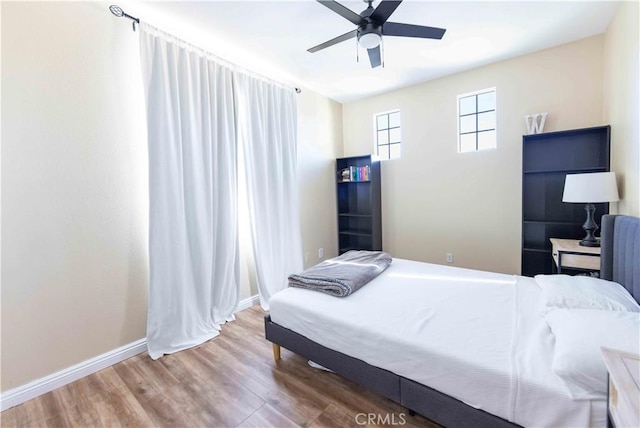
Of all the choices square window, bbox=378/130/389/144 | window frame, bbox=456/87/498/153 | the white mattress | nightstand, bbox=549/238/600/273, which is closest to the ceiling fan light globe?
the white mattress

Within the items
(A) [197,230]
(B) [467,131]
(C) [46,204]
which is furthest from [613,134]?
(C) [46,204]

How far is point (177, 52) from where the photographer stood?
2289mm

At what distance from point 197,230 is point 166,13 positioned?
5.90ft

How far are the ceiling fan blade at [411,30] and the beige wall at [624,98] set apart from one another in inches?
51.0

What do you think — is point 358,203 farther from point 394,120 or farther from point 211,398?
point 211,398

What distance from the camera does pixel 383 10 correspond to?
68.0 inches

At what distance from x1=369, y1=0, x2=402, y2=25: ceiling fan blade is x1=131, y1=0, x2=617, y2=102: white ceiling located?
0.45 m

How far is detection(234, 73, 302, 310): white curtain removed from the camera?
294cm

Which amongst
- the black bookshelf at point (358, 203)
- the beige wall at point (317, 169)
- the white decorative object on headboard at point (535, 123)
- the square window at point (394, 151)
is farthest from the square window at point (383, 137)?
the white decorative object on headboard at point (535, 123)

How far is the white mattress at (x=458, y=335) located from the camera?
3.55 feet

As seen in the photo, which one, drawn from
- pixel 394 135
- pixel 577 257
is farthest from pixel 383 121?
pixel 577 257

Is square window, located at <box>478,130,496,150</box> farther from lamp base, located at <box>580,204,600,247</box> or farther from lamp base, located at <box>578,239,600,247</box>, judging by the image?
lamp base, located at <box>578,239,600,247</box>

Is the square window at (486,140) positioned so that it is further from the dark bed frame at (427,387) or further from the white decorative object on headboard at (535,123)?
the dark bed frame at (427,387)

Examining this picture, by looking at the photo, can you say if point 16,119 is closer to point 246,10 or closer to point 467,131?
point 246,10
